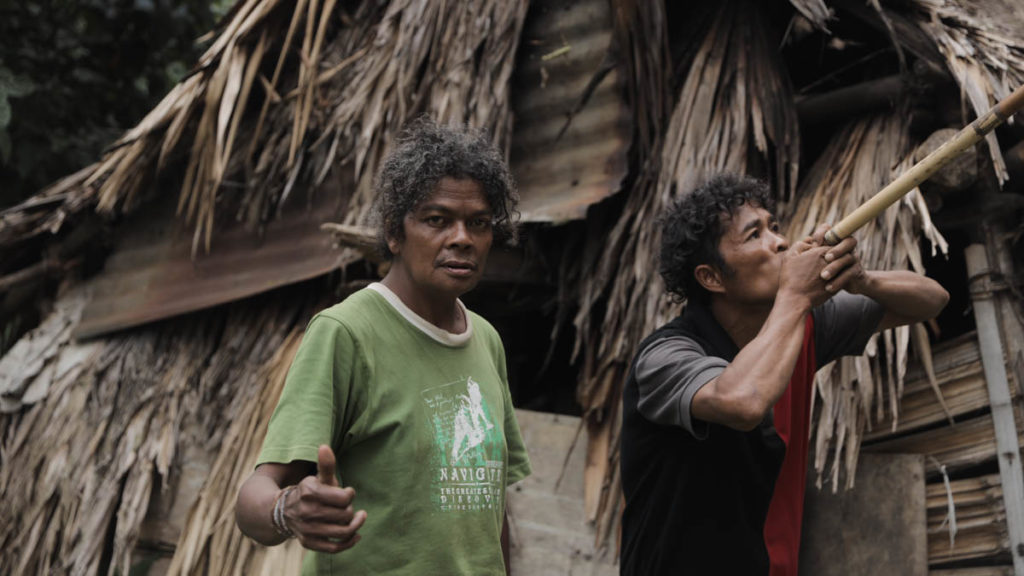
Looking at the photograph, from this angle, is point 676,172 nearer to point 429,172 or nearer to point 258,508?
point 429,172

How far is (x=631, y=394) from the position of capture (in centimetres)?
219

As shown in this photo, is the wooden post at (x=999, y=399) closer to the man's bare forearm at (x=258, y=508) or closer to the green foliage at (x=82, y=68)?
the man's bare forearm at (x=258, y=508)

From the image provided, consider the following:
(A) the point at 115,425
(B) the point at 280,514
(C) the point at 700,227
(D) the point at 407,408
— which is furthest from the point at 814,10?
(A) the point at 115,425

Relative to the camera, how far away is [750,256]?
2287mm

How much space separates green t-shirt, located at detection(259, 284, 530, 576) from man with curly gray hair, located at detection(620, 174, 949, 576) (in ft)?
1.30

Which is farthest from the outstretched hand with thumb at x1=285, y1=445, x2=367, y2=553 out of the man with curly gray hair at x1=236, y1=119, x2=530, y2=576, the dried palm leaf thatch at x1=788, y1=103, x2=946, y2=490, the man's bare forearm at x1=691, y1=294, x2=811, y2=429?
the dried palm leaf thatch at x1=788, y1=103, x2=946, y2=490

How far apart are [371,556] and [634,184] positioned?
2308 millimetres

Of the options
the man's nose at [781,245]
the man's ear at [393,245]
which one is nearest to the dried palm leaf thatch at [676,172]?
the man's nose at [781,245]

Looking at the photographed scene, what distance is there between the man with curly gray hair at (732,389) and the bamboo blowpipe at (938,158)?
0.09m

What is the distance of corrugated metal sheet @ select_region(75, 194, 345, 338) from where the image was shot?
411 cm

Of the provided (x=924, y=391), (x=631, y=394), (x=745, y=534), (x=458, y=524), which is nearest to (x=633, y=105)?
(x=924, y=391)

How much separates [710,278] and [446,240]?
0.73 metres

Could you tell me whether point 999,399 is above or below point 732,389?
below

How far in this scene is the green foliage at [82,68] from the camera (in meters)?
5.30
